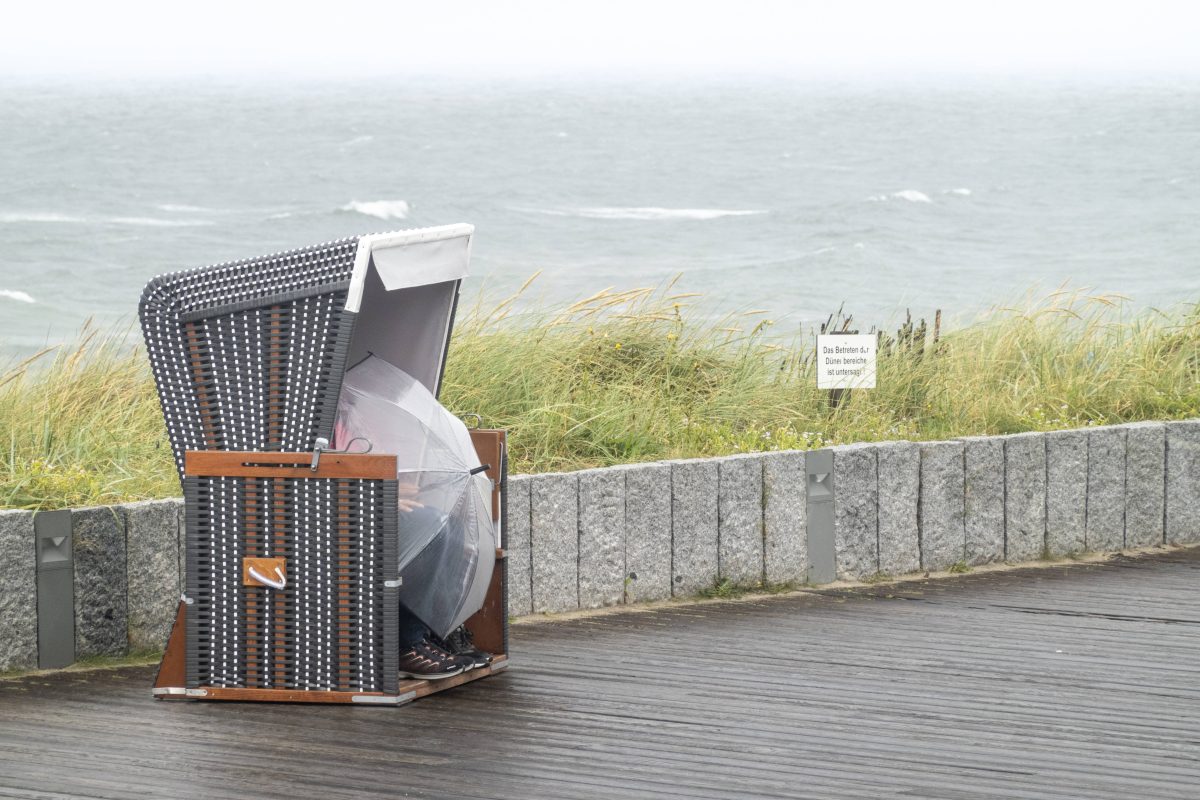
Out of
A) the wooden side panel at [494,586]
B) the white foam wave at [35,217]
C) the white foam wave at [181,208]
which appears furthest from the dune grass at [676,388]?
the white foam wave at [181,208]

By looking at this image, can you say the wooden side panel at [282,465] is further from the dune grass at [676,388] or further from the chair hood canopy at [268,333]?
the dune grass at [676,388]

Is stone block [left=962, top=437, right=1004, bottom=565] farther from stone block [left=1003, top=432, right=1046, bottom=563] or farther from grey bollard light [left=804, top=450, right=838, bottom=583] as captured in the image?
grey bollard light [left=804, top=450, right=838, bottom=583]

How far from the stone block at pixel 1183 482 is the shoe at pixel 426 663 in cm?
416

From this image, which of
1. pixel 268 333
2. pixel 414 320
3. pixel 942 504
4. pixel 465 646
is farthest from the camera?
pixel 942 504

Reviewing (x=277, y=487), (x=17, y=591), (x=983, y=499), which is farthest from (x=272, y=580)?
(x=983, y=499)

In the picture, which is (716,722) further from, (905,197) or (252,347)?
(905,197)

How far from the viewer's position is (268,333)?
4.91m

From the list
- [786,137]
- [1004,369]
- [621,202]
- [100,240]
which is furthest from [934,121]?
[1004,369]

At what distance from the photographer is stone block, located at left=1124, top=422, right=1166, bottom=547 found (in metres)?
7.58

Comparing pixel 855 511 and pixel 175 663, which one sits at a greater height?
pixel 855 511

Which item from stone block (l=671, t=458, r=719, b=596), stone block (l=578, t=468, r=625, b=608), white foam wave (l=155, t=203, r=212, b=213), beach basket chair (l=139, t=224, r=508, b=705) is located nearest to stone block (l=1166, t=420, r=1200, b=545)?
stone block (l=671, t=458, r=719, b=596)

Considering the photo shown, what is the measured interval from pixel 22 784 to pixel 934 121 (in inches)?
5077

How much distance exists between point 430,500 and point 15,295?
44989 millimetres

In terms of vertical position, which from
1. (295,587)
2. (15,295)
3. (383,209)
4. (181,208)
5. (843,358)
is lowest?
(295,587)
